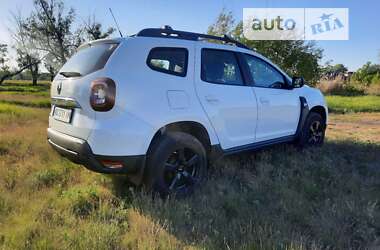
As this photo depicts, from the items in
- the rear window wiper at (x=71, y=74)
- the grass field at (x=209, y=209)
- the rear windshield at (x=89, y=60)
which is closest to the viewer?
the grass field at (x=209, y=209)

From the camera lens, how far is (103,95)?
277 cm

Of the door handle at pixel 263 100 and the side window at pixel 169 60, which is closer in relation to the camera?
the side window at pixel 169 60

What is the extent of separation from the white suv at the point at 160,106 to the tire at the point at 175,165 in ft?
0.04

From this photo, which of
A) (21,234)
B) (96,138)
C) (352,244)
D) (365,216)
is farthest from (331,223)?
(21,234)

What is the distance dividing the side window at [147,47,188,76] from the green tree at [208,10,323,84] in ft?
41.5

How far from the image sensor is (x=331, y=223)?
Answer: 2.67m

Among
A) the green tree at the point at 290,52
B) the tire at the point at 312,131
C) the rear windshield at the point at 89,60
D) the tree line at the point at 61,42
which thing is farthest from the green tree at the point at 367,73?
the rear windshield at the point at 89,60

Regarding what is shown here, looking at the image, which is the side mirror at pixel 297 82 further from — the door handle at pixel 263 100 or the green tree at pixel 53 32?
the green tree at pixel 53 32

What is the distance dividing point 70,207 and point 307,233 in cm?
226

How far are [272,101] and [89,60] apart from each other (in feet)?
8.46

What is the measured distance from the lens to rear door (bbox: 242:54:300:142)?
165 inches

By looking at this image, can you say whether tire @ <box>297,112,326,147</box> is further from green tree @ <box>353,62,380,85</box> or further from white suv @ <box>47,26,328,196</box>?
green tree @ <box>353,62,380,85</box>

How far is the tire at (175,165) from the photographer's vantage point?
9.98 feet

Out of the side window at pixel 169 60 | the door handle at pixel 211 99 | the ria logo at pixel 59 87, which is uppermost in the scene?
the side window at pixel 169 60
